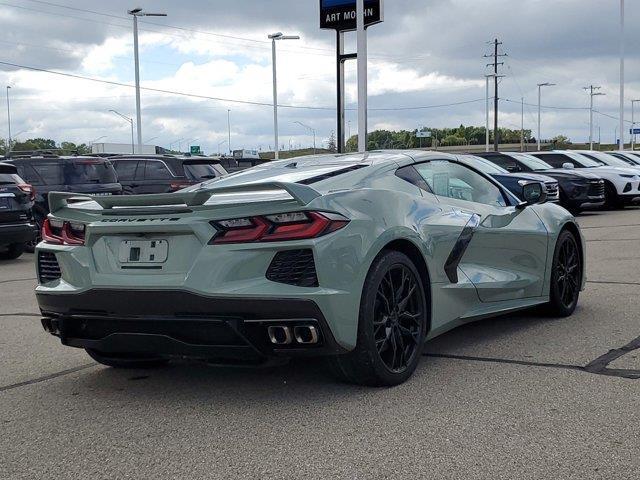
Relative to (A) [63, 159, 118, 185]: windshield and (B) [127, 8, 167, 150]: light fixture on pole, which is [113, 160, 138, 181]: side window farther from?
(B) [127, 8, 167, 150]: light fixture on pole

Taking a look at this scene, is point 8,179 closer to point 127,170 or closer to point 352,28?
point 127,170

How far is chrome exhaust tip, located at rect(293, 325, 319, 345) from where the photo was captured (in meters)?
4.00

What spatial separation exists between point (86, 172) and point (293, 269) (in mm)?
12198

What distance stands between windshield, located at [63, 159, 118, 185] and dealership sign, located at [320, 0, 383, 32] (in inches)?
282

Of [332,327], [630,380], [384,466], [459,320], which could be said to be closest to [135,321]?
[332,327]

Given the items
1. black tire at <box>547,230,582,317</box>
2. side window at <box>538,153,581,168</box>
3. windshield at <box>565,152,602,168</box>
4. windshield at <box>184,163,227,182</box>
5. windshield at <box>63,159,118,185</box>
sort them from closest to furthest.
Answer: black tire at <box>547,230,582,317</box>, windshield at <box>63,159,118,185</box>, windshield at <box>184,163,227,182</box>, side window at <box>538,153,581,168</box>, windshield at <box>565,152,602,168</box>

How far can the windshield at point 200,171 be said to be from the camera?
1822 cm

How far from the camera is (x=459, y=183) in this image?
5711 mm

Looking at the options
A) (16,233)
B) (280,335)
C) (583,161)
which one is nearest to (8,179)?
(16,233)

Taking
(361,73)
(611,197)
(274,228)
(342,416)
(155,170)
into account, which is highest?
(361,73)

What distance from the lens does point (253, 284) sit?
13.1ft

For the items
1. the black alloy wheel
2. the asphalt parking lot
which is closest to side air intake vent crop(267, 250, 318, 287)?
the black alloy wheel

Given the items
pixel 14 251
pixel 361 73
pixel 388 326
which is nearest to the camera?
pixel 388 326

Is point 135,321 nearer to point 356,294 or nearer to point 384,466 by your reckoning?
point 356,294
